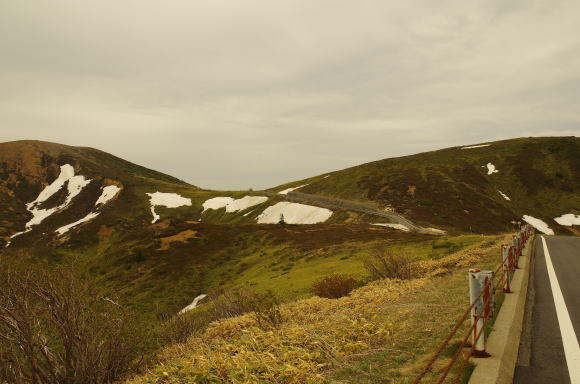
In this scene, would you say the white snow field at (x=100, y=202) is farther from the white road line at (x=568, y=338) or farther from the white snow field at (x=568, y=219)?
the white snow field at (x=568, y=219)

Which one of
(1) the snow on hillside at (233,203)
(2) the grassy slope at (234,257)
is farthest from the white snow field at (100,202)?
(2) the grassy slope at (234,257)

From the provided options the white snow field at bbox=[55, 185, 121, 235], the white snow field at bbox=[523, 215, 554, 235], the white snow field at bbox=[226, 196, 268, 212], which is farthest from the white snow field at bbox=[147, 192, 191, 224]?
the white snow field at bbox=[523, 215, 554, 235]

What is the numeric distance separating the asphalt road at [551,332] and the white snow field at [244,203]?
82.4 m

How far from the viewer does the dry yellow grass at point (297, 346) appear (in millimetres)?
7746

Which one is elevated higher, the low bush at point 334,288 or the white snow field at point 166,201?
the white snow field at point 166,201

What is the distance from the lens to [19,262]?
12.0m

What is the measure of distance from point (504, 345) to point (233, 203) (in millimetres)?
96506

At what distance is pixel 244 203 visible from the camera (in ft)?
324

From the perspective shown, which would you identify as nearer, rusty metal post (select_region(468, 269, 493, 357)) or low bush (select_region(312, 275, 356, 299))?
rusty metal post (select_region(468, 269, 493, 357))

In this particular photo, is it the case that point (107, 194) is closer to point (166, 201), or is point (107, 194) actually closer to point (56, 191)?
point (166, 201)

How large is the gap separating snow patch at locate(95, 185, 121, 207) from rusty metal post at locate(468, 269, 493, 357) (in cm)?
12149

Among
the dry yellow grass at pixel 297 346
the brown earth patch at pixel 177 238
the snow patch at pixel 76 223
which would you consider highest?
the dry yellow grass at pixel 297 346

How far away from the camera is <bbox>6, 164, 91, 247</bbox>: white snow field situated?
113438 millimetres

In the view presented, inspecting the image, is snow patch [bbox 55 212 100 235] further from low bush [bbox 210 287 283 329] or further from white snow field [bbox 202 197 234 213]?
low bush [bbox 210 287 283 329]
